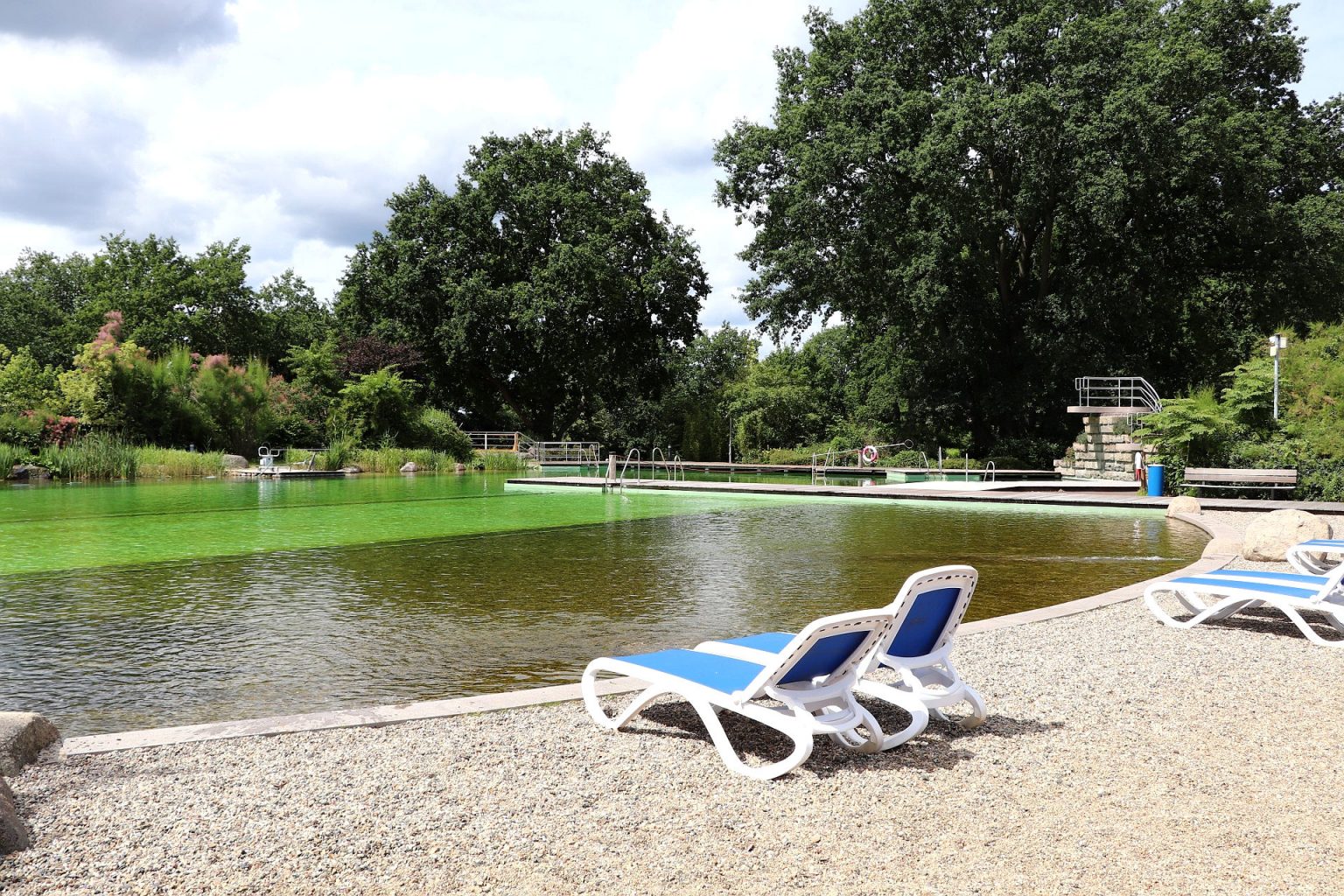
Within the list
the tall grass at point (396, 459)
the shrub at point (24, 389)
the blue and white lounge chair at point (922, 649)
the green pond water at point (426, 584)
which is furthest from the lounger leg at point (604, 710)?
the shrub at point (24, 389)

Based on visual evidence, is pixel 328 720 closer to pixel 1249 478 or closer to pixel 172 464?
pixel 1249 478

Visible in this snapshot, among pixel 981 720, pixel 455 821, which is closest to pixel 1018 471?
pixel 981 720

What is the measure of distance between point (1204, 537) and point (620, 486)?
14.6 meters

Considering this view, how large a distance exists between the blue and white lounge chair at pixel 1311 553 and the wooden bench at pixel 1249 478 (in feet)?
33.9

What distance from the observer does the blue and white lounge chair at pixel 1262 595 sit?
6.98 metres

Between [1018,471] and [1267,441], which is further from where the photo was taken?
[1018,471]

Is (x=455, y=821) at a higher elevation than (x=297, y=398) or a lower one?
lower

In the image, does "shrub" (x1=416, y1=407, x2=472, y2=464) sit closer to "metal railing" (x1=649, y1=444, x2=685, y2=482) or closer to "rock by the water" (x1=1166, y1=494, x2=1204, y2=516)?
"metal railing" (x1=649, y1=444, x2=685, y2=482)

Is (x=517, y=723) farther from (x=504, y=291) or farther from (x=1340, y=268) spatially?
(x=504, y=291)

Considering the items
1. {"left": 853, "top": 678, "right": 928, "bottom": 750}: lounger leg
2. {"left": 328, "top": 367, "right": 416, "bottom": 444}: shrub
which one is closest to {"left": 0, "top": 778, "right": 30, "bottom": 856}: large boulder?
{"left": 853, "top": 678, "right": 928, "bottom": 750}: lounger leg

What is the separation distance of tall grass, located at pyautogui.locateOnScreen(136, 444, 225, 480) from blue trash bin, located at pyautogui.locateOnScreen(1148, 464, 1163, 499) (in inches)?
1034

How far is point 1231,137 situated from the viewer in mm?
29484

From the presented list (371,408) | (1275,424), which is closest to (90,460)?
(371,408)

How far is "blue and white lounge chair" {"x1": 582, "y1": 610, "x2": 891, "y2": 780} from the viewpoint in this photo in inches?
167
